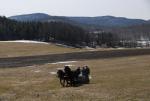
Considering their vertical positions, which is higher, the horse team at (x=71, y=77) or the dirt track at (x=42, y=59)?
the horse team at (x=71, y=77)

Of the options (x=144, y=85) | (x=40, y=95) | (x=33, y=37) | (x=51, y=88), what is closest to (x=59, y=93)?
(x=40, y=95)

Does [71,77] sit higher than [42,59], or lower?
higher

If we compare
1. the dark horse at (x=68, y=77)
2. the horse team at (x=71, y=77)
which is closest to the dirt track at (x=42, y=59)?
the horse team at (x=71, y=77)

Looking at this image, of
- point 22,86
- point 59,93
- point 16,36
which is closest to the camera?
point 59,93

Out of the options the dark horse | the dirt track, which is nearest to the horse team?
the dark horse

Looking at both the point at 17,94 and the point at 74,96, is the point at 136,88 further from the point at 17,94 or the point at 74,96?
the point at 17,94

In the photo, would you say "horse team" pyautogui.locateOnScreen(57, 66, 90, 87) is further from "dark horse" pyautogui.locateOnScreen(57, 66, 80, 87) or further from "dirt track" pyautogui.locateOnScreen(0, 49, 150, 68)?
"dirt track" pyautogui.locateOnScreen(0, 49, 150, 68)

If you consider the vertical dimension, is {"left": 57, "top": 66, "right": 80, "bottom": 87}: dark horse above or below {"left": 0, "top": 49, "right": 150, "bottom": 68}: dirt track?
above

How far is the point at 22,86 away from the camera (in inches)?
1288

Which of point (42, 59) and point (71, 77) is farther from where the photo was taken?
point (42, 59)

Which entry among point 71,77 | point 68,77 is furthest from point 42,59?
point 71,77

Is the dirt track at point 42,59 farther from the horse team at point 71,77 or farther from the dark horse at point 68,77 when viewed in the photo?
the dark horse at point 68,77

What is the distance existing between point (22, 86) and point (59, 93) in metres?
6.36

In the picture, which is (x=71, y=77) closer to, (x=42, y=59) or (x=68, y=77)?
(x=68, y=77)
